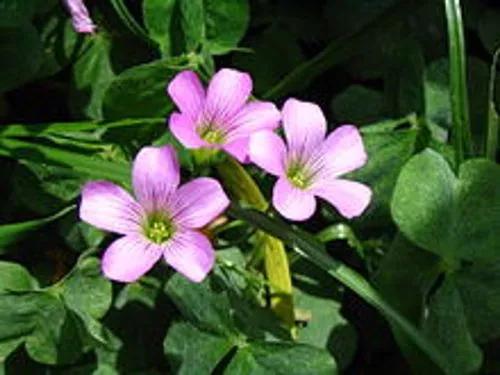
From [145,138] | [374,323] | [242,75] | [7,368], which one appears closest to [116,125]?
[145,138]

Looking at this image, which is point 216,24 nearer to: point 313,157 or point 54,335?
point 313,157

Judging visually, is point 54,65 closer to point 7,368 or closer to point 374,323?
point 7,368

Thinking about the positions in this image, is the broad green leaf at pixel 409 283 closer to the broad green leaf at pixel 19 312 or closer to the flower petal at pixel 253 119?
the flower petal at pixel 253 119

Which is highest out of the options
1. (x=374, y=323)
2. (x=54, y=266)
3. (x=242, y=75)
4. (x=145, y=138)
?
(x=242, y=75)

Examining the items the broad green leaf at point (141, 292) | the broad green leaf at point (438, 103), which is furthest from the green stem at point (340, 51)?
the broad green leaf at point (141, 292)

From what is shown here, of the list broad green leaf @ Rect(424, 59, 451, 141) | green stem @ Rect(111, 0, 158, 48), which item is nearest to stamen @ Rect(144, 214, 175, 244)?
green stem @ Rect(111, 0, 158, 48)

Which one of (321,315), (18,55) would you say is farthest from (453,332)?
(18,55)

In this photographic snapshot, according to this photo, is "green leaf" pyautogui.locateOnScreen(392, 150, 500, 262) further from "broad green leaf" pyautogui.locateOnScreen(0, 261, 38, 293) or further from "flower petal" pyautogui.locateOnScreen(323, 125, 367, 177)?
"broad green leaf" pyautogui.locateOnScreen(0, 261, 38, 293)
